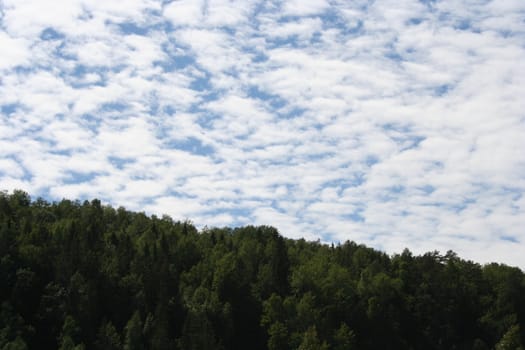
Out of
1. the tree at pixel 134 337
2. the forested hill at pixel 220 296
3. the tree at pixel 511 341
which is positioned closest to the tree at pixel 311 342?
the forested hill at pixel 220 296

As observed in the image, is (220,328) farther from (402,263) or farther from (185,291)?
(402,263)

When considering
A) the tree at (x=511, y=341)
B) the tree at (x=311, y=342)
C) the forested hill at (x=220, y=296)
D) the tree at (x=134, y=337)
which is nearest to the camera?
the tree at (x=134, y=337)

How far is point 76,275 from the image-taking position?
144750mm

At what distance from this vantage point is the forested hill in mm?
137500

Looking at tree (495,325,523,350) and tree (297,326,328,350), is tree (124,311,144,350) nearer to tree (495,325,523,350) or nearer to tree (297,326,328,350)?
tree (297,326,328,350)

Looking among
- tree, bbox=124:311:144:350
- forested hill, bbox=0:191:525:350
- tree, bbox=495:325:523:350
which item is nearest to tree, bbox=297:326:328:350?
forested hill, bbox=0:191:525:350

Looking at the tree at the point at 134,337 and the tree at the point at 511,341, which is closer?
the tree at the point at 134,337

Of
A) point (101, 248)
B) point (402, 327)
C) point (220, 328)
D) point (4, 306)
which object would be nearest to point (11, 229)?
point (101, 248)

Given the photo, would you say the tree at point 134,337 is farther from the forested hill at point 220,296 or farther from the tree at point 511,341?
the tree at point 511,341

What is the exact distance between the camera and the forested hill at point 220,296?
13750cm

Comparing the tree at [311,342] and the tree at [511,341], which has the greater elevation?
the tree at [511,341]

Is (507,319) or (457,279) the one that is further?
(457,279)

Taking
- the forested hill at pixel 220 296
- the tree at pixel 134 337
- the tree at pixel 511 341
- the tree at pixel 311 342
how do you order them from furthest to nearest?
the tree at pixel 511 341 < the forested hill at pixel 220 296 < the tree at pixel 311 342 < the tree at pixel 134 337

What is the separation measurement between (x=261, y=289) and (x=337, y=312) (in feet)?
58.7
